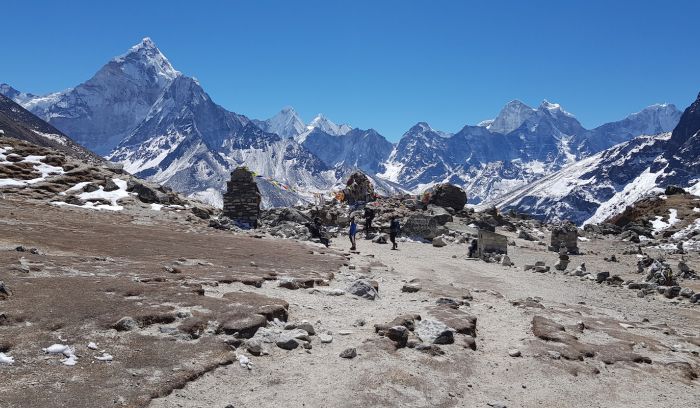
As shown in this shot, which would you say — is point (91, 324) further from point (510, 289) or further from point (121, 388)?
point (510, 289)

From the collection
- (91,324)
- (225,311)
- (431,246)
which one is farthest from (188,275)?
(431,246)

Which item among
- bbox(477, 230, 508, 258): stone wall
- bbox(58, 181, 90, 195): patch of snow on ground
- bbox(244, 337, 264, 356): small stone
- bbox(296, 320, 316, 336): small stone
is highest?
bbox(477, 230, 508, 258): stone wall

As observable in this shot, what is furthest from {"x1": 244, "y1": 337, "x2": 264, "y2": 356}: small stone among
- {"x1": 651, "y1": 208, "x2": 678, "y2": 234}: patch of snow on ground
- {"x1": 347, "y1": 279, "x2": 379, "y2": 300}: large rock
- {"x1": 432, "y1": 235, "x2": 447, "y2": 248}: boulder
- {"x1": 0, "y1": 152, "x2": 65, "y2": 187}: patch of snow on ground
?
{"x1": 651, "y1": 208, "x2": 678, "y2": 234}: patch of snow on ground

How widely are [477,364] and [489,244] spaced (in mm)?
22352

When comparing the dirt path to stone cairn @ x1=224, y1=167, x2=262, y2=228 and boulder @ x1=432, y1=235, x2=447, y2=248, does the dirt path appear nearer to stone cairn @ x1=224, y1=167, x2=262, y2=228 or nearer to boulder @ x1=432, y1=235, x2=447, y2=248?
boulder @ x1=432, y1=235, x2=447, y2=248

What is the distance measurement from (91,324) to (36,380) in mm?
1927

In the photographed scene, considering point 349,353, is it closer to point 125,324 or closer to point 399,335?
point 399,335

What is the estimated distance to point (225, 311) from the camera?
406 inches

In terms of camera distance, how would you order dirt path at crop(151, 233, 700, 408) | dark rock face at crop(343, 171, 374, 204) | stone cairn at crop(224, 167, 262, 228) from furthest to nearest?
dark rock face at crop(343, 171, 374, 204)
stone cairn at crop(224, 167, 262, 228)
dirt path at crop(151, 233, 700, 408)

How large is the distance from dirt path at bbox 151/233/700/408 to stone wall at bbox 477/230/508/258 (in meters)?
13.9

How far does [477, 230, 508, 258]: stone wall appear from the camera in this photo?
30.9 meters

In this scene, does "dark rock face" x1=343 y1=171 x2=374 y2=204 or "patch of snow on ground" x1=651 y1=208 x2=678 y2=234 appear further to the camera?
"dark rock face" x1=343 y1=171 x2=374 y2=204

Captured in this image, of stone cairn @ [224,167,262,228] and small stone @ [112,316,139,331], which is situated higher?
stone cairn @ [224,167,262,228]

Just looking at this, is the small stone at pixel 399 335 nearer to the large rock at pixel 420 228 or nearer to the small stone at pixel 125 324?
the small stone at pixel 125 324
